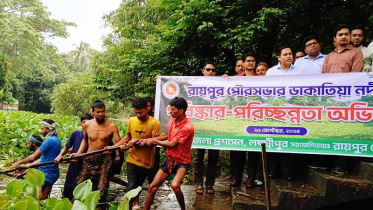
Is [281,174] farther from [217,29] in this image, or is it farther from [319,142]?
[217,29]

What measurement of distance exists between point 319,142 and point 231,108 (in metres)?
1.26

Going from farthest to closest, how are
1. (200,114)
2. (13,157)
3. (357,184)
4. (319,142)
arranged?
1. (13,157)
2. (200,114)
3. (319,142)
4. (357,184)

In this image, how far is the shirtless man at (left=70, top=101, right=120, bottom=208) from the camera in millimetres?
3908

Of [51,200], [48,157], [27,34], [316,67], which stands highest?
[27,34]

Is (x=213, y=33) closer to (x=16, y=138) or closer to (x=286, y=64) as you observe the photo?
(x=286, y=64)

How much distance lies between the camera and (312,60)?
455cm

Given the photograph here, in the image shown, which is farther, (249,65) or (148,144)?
(249,65)

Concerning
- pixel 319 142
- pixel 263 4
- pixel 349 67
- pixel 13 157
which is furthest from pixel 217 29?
pixel 13 157

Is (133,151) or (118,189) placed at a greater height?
(133,151)

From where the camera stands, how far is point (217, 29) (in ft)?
19.7

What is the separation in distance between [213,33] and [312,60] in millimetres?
1995

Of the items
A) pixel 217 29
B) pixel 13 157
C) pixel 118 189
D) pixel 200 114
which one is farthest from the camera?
pixel 13 157

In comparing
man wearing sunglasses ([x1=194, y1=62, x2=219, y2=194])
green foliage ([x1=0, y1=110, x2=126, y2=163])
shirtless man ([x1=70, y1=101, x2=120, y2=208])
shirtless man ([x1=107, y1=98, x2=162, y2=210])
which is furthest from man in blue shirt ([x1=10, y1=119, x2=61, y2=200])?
green foliage ([x1=0, y1=110, x2=126, y2=163])

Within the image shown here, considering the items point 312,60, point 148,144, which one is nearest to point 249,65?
point 312,60
